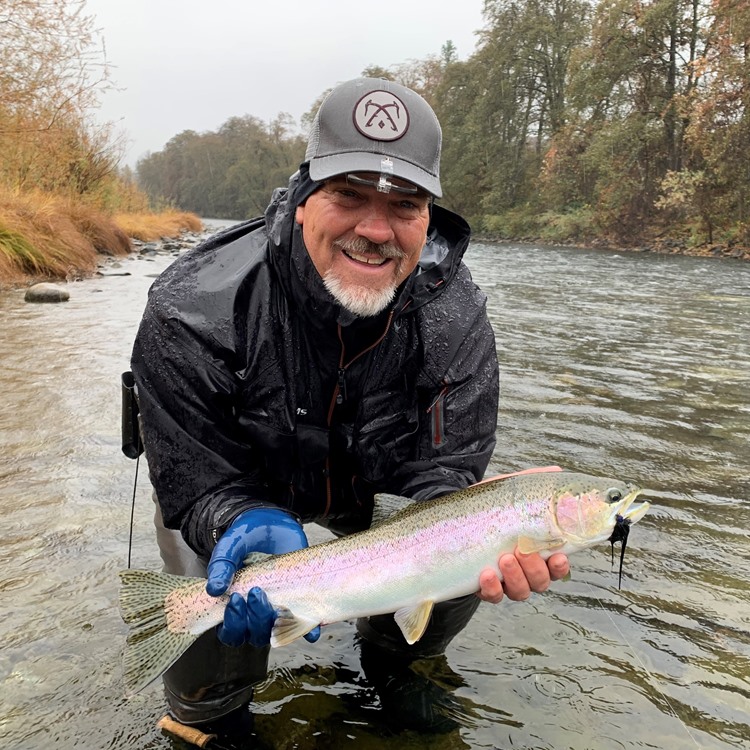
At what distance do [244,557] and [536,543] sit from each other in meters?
0.92

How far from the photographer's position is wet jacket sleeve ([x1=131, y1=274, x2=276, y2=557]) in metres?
2.39

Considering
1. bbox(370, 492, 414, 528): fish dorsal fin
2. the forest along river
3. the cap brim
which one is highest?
the cap brim

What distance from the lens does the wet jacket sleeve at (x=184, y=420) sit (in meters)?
2.39

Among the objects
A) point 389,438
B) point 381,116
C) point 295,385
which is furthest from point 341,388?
point 381,116

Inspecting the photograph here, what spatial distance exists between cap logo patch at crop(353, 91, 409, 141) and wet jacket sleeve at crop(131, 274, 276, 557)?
3.19 ft

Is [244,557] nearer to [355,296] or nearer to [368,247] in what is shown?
[355,296]

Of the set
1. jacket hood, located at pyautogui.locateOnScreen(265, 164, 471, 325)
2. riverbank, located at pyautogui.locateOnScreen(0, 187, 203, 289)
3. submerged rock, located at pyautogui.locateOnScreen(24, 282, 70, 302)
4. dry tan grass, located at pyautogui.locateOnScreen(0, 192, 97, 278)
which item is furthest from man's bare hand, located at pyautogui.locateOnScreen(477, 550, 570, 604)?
dry tan grass, located at pyautogui.locateOnScreen(0, 192, 97, 278)

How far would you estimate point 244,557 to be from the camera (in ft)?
6.96

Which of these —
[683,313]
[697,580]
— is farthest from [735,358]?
[697,580]

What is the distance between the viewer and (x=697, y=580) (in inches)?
128

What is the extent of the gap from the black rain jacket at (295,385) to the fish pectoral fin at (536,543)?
49 cm

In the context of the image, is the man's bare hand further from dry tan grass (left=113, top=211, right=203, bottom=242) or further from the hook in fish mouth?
dry tan grass (left=113, top=211, right=203, bottom=242)

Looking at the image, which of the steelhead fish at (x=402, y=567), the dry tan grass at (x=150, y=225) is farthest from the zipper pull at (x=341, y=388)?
the dry tan grass at (x=150, y=225)

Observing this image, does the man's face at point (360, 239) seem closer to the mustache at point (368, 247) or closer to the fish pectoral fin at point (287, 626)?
the mustache at point (368, 247)
